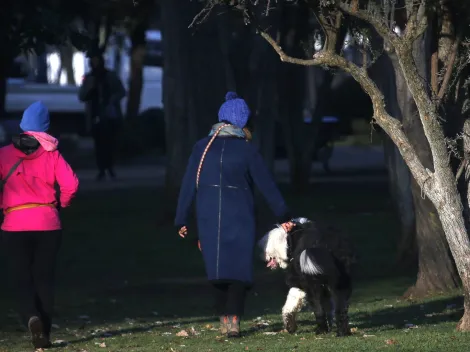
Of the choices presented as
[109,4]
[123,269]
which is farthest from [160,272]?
[109,4]

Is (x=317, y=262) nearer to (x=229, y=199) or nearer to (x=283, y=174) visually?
(x=229, y=199)

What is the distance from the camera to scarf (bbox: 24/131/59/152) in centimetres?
906

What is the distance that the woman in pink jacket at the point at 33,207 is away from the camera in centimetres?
903

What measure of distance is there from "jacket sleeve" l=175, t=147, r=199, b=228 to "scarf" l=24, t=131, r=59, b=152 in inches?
38.5

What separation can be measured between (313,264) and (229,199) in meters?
0.80

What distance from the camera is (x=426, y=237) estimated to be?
1238cm

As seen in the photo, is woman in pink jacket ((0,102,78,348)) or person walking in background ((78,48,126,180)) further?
person walking in background ((78,48,126,180))

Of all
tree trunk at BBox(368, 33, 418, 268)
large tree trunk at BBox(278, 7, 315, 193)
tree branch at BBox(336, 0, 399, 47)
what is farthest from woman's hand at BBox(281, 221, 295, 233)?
large tree trunk at BBox(278, 7, 315, 193)

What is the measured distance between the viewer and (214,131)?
9148 millimetres

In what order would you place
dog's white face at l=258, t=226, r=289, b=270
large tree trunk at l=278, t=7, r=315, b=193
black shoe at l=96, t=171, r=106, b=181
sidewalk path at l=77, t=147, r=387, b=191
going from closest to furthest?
dog's white face at l=258, t=226, r=289, b=270, large tree trunk at l=278, t=7, r=315, b=193, sidewalk path at l=77, t=147, r=387, b=191, black shoe at l=96, t=171, r=106, b=181

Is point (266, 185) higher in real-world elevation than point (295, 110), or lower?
higher

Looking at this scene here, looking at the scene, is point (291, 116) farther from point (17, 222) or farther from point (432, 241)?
point (17, 222)

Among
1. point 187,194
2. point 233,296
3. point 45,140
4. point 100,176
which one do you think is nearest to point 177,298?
point 233,296

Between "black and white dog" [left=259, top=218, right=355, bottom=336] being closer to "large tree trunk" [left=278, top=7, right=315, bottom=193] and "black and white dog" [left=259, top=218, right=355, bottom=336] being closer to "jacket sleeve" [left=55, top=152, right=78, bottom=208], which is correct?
"jacket sleeve" [left=55, top=152, right=78, bottom=208]
